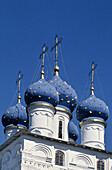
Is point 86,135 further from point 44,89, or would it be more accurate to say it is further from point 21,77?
point 21,77

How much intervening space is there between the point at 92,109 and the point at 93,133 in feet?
→ 3.66

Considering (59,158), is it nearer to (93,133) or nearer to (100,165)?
(100,165)

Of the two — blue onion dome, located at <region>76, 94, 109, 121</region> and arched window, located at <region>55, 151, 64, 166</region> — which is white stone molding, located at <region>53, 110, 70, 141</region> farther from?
arched window, located at <region>55, 151, 64, 166</region>

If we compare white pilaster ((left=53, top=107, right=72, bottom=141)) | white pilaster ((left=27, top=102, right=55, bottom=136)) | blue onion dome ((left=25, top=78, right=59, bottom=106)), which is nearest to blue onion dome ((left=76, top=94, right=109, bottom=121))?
white pilaster ((left=53, top=107, right=72, bottom=141))

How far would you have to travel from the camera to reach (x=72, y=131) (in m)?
34.1

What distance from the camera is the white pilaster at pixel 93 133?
3169 cm

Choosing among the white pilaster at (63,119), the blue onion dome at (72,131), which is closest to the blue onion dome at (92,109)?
the white pilaster at (63,119)

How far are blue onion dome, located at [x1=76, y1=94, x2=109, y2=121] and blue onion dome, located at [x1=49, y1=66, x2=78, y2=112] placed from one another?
1.27 ft

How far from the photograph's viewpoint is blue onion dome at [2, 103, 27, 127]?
3356cm

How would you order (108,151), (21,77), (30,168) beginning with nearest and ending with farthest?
(30,168) < (108,151) < (21,77)

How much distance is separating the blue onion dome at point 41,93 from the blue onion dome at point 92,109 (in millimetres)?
1872

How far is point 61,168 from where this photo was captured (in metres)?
28.9

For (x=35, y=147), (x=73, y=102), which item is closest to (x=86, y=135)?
(x=73, y=102)

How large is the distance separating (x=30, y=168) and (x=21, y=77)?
8018mm
